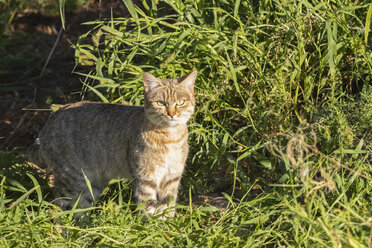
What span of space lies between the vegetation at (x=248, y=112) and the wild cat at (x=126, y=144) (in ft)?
0.52

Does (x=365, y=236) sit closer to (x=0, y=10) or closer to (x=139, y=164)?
(x=139, y=164)

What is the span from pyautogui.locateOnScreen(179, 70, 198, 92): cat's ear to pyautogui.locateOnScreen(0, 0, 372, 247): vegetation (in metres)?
0.16

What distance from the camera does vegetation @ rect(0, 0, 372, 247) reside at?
3.13m

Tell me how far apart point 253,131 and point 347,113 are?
2.26 feet

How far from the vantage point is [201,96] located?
383cm

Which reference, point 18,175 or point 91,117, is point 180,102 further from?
point 18,175

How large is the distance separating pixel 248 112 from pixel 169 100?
58 centimetres

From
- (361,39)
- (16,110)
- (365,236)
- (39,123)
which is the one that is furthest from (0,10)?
(365,236)

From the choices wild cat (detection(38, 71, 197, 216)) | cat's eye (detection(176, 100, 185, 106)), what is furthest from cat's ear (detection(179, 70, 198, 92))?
cat's eye (detection(176, 100, 185, 106))

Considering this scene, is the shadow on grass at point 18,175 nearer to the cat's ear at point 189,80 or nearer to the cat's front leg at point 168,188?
the cat's front leg at point 168,188

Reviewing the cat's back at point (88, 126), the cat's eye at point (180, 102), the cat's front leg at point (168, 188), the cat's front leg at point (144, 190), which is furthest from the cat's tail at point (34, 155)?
the cat's eye at point (180, 102)

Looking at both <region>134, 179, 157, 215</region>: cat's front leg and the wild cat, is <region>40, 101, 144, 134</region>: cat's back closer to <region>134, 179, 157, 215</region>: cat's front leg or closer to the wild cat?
the wild cat

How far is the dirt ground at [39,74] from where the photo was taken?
17.3 ft

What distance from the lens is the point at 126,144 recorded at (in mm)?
3832
